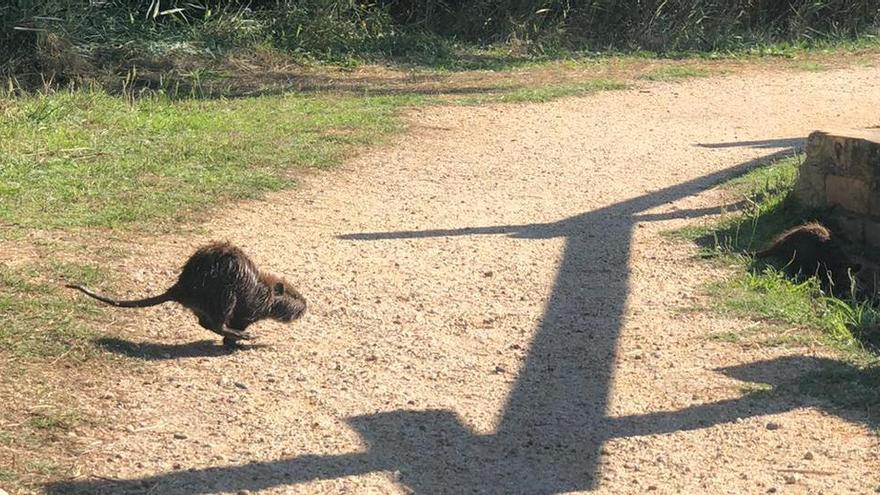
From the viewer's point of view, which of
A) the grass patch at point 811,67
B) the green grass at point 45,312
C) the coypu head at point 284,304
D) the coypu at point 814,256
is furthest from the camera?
the grass patch at point 811,67

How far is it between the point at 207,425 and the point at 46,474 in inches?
26.8

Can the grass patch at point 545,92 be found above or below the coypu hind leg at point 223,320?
below

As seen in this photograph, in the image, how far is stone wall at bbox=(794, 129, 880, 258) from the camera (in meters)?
7.67

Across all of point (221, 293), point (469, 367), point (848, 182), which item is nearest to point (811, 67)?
point (848, 182)

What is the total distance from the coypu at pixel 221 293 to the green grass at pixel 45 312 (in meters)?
0.17

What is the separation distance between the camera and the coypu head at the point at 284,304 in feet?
18.4

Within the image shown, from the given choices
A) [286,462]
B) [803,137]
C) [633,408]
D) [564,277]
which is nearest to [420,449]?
[286,462]

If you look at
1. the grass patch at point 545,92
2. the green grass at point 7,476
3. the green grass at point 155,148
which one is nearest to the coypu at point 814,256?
the green grass at point 155,148

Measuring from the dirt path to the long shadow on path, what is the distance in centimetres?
1

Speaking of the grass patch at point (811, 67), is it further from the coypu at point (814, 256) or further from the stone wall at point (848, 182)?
the coypu at point (814, 256)

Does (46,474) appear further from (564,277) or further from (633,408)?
(564,277)

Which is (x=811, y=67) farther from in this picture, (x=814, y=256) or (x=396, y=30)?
(x=814, y=256)

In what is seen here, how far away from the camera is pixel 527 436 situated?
4.88 meters

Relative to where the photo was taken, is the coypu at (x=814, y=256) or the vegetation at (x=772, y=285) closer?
the vegetation at (x=772, y=285)
